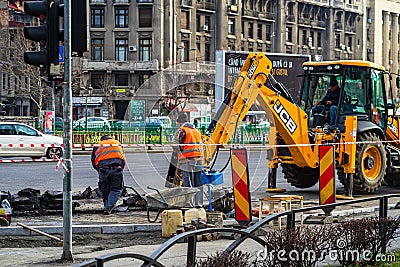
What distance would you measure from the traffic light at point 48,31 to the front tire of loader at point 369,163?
9905 mm

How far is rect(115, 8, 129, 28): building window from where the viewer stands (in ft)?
244

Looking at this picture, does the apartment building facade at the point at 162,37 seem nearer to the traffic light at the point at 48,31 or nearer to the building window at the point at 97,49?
the building window at the point at 97,49

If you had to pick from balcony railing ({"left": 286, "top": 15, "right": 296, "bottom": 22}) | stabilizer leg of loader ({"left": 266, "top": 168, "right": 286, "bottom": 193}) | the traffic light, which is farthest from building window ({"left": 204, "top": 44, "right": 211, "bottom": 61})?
the traffic light

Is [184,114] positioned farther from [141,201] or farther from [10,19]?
[10,19]

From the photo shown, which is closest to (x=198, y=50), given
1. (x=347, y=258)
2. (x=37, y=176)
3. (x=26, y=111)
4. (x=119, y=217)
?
(x=26, y=111)

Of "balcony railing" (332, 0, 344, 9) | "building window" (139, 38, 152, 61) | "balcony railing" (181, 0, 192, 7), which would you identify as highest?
"balcony railing" (332, 0, 344, 9)

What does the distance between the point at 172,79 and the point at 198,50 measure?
5879cm

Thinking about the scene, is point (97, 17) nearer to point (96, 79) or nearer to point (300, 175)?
point (96, 79)

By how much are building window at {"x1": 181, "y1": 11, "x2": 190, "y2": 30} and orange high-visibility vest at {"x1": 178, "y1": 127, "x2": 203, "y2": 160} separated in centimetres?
6136

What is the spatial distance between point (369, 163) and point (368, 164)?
0.04 m

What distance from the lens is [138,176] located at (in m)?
22.1

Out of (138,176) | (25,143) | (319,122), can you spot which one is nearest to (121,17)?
(25,143)

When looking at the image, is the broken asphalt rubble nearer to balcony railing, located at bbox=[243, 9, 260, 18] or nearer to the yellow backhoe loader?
the yellow backhoe loader

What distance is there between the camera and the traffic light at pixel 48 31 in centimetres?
1030
